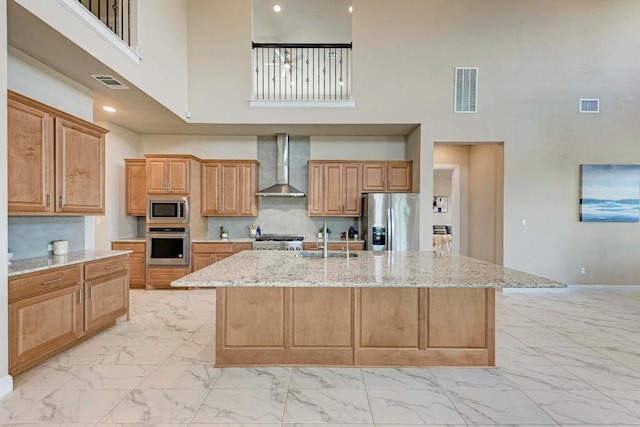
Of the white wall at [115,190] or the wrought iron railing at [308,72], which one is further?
the wrought iron railing at [308,72]

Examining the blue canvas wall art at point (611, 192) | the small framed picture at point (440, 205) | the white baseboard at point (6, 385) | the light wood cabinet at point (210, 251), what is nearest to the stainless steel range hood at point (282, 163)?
the light wood cabinet at point (210, 251)

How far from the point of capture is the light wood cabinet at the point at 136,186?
18.5 ft

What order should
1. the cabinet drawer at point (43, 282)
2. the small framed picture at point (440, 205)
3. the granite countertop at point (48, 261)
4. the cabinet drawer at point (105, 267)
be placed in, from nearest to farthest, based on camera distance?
the cabinet drawer at point (43, 282) → the granite countertop at point (48, 261) → the cabinet drawer at point (105, 267) → the small framed picture at point (440, 205)

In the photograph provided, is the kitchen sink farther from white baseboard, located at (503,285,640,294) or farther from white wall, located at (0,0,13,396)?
white baseboard, located at (503,285,640,294)

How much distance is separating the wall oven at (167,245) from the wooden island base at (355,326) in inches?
121

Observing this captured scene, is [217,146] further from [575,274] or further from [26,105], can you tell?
[575,274]

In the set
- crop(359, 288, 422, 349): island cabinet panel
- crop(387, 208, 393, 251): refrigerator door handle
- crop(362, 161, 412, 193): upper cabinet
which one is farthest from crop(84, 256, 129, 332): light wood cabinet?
crop(362, 161, 412, 193): upper cabinet

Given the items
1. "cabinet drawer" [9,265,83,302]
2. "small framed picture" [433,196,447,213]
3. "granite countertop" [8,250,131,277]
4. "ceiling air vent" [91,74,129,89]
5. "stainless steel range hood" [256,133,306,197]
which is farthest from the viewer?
"small framed picture" [433,196,447,213]

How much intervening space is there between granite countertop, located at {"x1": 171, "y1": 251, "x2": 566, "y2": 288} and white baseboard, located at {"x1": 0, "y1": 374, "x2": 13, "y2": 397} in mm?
1500

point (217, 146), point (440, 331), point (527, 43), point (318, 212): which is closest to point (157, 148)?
point (217, 146)

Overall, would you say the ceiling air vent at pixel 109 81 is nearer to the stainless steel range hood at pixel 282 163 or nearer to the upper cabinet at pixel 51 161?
the upper cabinet at pixel 51 161

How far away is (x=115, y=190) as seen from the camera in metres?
5.51

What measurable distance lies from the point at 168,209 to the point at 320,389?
13.5 ft

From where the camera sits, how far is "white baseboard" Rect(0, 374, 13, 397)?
87.3 inches
